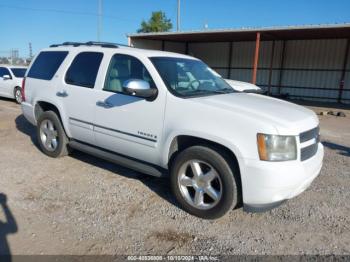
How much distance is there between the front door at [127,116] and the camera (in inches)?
156

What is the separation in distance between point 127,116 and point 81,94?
1078 millimetres

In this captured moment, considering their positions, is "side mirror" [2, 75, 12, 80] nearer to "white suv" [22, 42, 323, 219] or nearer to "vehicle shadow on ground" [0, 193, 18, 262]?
"white suv" [22, 42, 323, 219]

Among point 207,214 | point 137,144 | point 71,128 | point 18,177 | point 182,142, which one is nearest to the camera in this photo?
point 207,214

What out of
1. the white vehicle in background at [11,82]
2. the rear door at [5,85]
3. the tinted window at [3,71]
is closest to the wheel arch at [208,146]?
the white vehicle in background at [11,82]

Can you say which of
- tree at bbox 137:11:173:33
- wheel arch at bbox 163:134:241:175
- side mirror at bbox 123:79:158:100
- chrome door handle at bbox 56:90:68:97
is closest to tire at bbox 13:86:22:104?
chrome door handle at bbox 56:90:68:97

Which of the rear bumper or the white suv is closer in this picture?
the white suv

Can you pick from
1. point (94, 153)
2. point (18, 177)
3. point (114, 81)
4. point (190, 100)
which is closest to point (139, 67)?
point (114, 81)

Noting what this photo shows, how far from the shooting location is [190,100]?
3.70 meters

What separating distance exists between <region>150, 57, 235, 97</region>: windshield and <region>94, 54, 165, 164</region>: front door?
205 millimetres

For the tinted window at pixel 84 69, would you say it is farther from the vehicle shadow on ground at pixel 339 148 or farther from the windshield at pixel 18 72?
the windshield at pixel 18 72

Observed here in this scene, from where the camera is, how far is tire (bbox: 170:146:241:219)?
3416 millimetres

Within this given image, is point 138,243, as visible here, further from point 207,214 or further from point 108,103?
point 108,103

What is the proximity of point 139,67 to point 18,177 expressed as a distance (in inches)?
98.3

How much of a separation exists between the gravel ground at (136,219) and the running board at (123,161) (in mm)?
366
